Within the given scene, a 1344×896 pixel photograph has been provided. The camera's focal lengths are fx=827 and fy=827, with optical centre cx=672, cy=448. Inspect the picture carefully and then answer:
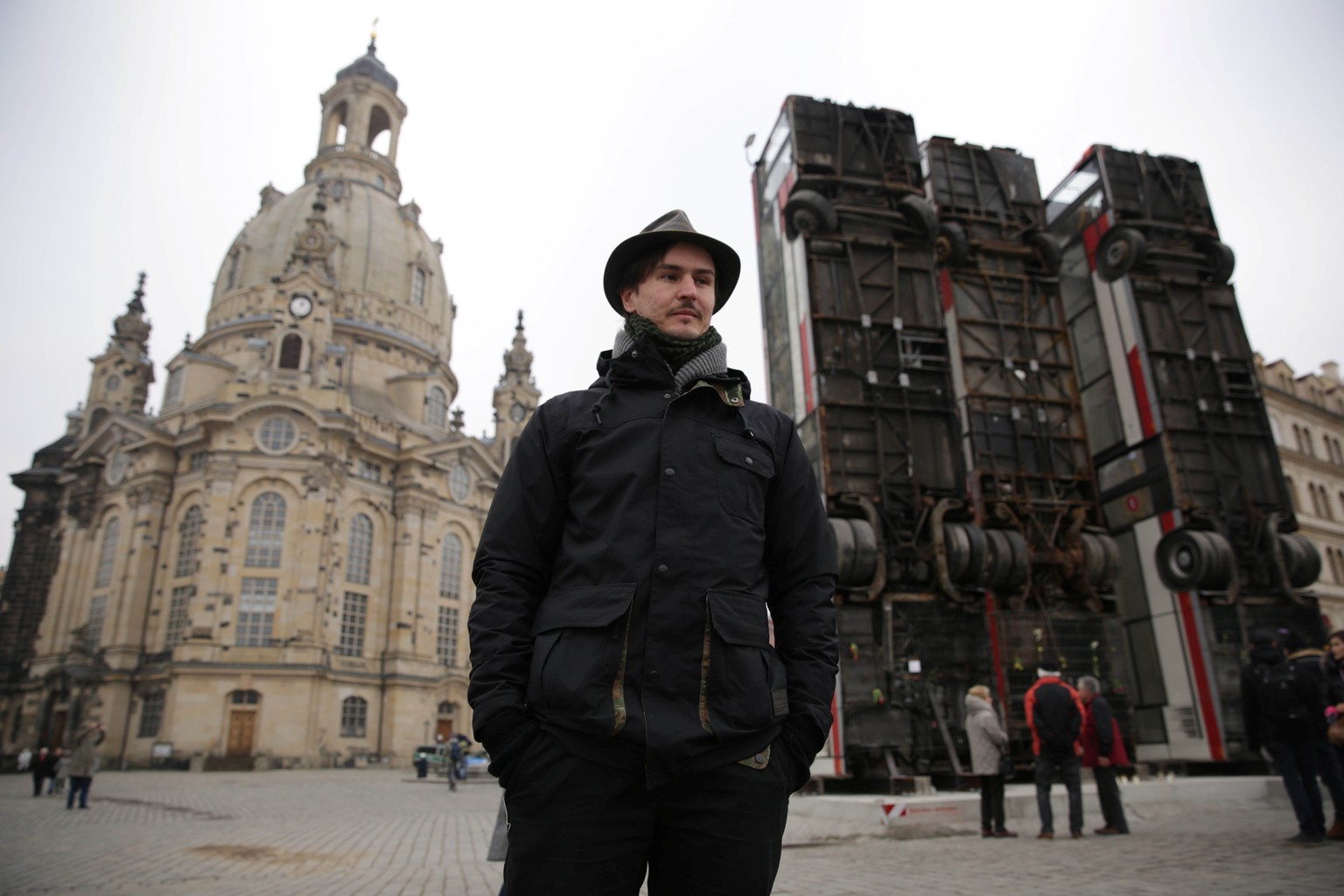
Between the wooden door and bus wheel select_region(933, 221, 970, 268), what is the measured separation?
120 feet

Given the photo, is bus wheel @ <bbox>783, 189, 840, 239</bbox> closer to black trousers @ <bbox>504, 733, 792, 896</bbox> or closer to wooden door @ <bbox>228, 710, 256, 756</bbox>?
black trousers @ <bbox>504, 733, 792, 896</bbox>

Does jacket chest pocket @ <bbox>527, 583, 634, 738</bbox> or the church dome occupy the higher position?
the church dome

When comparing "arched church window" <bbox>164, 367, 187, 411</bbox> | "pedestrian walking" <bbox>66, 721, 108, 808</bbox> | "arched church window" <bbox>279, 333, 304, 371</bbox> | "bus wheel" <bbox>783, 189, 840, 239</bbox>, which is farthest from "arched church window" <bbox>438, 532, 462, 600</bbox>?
"bus wheel" <bbox>783, 189, 840, 239</bbox>

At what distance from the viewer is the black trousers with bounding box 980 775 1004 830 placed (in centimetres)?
971

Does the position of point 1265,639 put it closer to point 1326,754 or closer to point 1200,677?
point 1326,754

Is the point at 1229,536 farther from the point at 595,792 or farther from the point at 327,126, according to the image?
the point at 327,126

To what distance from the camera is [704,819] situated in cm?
230

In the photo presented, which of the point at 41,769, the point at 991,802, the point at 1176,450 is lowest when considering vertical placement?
the point at 991,802

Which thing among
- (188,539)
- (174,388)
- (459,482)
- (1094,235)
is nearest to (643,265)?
(1094,235)

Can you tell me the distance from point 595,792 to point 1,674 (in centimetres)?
6372

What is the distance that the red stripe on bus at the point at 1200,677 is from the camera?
16.1 m

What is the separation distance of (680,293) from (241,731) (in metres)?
42.9

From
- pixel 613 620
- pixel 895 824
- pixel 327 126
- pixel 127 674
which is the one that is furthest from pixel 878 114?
pixel 327 126

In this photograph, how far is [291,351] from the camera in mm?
47562
